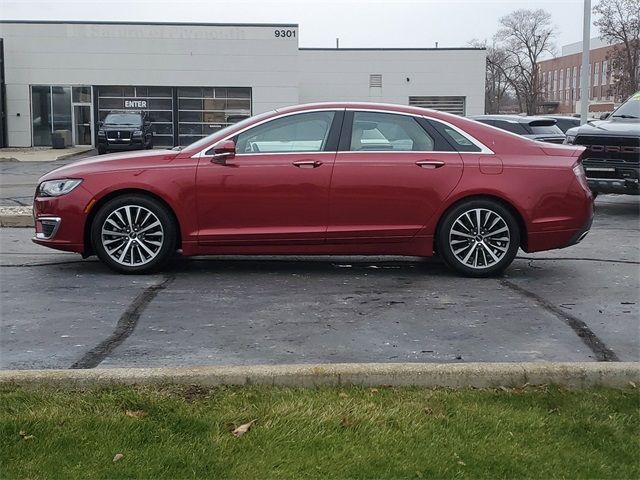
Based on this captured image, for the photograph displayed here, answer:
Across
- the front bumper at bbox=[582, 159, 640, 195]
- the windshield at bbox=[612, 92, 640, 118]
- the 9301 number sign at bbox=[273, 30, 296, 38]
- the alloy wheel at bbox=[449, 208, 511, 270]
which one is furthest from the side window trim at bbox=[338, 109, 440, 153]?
the 9301 number sign at bbox=[273, 30, 296, 38]

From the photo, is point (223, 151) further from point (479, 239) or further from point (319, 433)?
point (319, 433)

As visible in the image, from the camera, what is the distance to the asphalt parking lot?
4660 millimetres

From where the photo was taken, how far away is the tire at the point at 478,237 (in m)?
6.82

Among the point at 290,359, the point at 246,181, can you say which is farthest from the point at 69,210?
the point at 290,359

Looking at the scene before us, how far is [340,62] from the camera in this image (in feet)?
148

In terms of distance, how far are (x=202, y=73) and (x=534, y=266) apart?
109 ft

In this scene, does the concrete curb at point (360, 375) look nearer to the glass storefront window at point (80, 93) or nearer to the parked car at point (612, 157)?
the parked car at point (612, 157)

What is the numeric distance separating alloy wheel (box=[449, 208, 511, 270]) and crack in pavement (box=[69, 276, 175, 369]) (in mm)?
2607

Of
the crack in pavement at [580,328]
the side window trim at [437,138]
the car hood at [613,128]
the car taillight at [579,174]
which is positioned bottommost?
the crack in pavement at [580,328]

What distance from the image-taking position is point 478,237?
6.88 meters

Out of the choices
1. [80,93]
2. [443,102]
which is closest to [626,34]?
[443,102]

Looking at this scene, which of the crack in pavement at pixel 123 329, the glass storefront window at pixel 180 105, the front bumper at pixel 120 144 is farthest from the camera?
the glass storefront window at pixel 180 105

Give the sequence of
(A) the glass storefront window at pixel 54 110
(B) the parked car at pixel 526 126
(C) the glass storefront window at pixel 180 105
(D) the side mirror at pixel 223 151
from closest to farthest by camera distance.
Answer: (D) the side mirror at pixel 223 151, (B) the parked car at pixel 526 126, (A) the glass storefront window at pixel 54 110, (C) the glass storefront window at pixel 180 105

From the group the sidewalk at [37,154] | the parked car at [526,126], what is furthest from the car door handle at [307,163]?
the sidewalk at [37,154]
